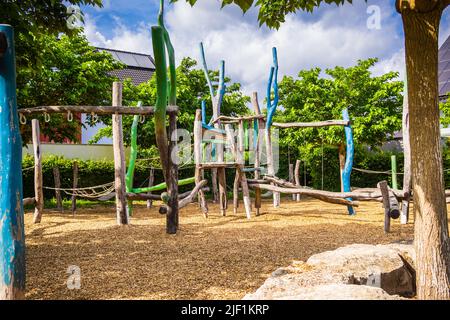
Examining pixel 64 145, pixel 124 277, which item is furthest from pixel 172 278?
pixel 64 145

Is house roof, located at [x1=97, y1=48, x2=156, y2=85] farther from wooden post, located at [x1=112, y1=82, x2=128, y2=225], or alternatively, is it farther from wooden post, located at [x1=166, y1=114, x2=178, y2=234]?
wooden post, located at [x1=166, y1=114, x2=178, y2=234]

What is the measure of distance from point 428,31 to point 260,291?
82.3 inches

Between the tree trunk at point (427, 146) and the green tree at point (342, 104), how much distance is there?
12.1 m

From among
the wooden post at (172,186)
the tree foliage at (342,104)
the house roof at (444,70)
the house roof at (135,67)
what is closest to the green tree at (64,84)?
the wooden post at (172,186)

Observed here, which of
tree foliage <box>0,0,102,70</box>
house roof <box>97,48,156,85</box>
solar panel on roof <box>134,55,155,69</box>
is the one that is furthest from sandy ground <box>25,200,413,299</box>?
solar panel on roof <box>134,55,155,69</box>

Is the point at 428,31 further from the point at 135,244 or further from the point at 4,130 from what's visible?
the point at 135,244

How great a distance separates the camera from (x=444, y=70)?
74.2 feet

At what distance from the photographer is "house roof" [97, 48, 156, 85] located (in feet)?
86.2

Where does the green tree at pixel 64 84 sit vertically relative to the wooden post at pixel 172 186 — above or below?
above

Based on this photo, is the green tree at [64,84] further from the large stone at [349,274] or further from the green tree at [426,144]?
the green tree at [426,144]

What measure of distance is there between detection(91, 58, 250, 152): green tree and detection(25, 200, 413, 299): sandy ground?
263 inches

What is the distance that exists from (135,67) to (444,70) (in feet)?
62.7

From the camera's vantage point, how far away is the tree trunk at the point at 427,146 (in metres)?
2.71

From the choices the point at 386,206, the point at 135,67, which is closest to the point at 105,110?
the point at 386,206
